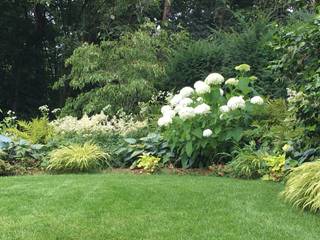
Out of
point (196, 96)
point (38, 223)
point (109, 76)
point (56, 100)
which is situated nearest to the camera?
→ point (38, 223)

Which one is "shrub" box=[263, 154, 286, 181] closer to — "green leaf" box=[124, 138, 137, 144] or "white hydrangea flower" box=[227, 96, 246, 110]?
"white hydrangea flower" box=[227, 96, 246, 110]

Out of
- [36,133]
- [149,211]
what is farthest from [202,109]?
[36,133]

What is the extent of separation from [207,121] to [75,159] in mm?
2134

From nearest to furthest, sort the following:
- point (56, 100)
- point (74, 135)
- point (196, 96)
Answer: point (196, 96), point (74, 135), point (56, 100)

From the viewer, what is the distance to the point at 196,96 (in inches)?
341

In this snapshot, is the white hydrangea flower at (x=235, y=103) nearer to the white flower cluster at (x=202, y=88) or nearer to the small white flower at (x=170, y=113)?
the white flower cluster at (x=202, y=88)

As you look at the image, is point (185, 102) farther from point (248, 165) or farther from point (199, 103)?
point (248, 165)

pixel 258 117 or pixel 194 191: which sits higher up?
pixel 258 117

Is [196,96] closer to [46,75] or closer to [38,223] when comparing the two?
[38,223]

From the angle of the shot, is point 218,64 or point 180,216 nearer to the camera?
point 180,216

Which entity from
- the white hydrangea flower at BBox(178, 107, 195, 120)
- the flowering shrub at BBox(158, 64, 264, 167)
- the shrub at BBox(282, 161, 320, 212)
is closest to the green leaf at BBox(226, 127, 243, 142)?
the flowering shrub at BBox(158, 64, 264, 167)

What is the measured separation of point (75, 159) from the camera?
26.6ft

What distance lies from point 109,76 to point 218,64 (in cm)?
267

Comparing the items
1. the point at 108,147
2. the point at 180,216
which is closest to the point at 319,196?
the point at 180,216
